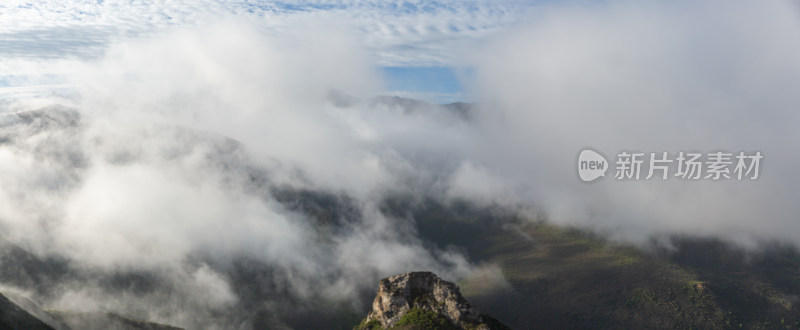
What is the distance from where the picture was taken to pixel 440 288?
94688 millimetres

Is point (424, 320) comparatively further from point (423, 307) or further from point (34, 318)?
point (34, 318)

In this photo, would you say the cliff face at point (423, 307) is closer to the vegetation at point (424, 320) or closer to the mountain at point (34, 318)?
the vegetation at point (424, 320)

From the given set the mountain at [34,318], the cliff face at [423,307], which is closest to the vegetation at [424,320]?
the cliff face at [423,307]

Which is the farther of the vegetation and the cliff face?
the cliff face

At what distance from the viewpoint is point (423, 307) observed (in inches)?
3693

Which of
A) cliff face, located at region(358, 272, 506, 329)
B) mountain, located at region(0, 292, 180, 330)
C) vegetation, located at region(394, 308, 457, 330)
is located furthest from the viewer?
mountain, located at region(0, 292, 180, 330)

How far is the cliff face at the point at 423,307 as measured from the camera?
8750cm

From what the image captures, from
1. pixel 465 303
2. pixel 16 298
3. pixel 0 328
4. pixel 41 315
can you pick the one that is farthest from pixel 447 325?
pixel 16 298

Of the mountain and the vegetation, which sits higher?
the vegetation

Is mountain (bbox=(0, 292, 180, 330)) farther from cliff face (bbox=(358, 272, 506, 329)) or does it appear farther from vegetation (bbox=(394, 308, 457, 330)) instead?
vegetation (bbox=(394, 308, 457, 330))

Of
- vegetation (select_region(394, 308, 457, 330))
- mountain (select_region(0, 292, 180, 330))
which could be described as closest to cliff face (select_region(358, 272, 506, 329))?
vegetation (select_region(394, 308, 457, 330))

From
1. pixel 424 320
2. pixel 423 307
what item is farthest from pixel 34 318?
pixel 424 320

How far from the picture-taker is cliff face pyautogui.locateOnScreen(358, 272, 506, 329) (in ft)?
287

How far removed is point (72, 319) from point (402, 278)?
17249 centimetres
